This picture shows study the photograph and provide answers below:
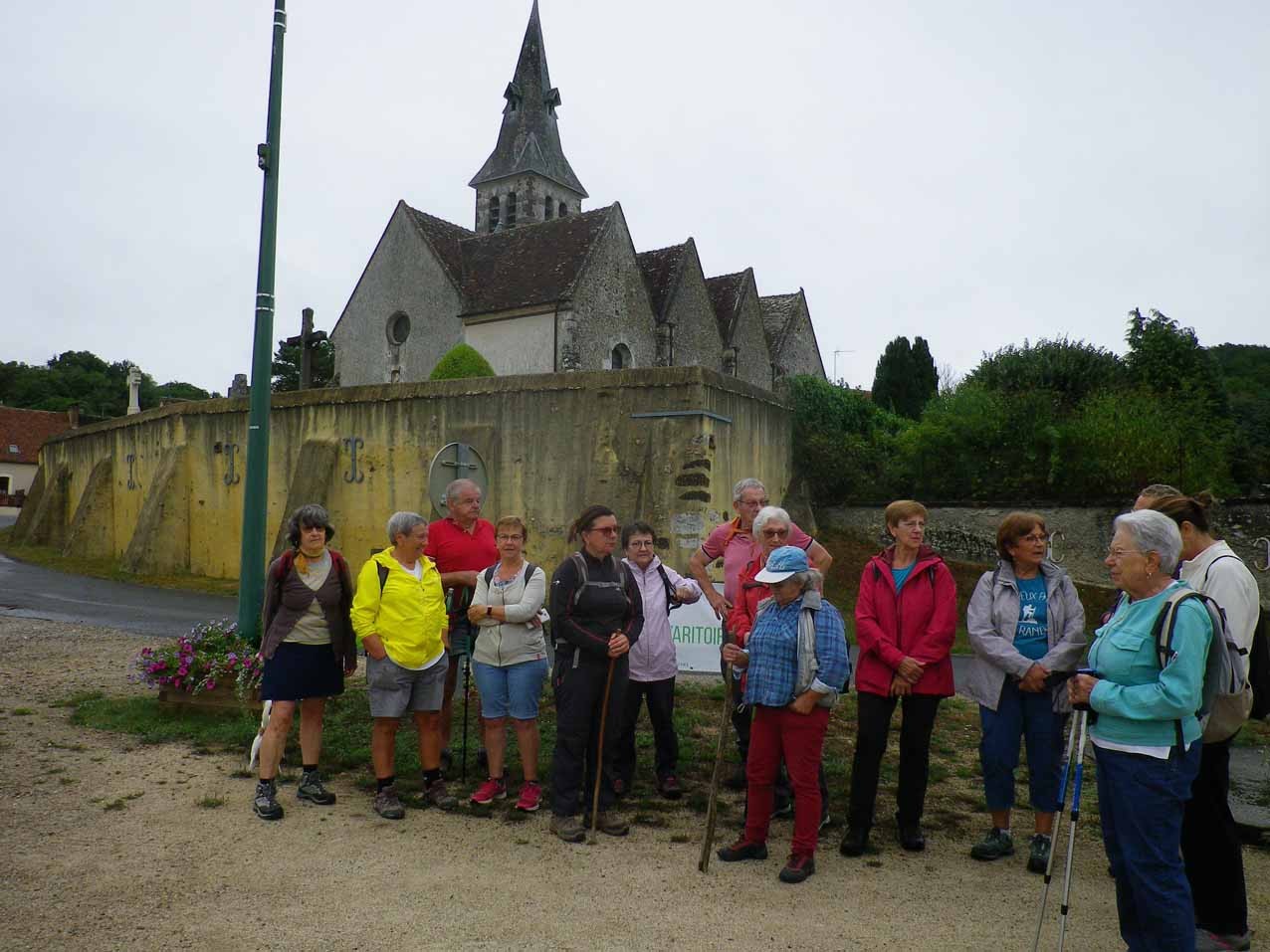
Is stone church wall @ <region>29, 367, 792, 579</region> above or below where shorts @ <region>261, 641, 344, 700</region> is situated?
above

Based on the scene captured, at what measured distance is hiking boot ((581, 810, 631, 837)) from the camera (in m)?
5.05

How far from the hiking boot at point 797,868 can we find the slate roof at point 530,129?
40.5 m

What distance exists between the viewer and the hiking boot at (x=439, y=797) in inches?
213

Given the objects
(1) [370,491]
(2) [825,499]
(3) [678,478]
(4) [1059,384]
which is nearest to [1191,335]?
(4) [1059,384]

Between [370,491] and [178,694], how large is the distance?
900 centimetres

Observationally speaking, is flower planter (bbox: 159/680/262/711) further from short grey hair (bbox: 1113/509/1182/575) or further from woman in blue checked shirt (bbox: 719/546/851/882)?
short grey hair (bbox: 1113/509/1182/575)

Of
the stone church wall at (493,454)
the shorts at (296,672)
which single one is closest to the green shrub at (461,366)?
the stone church wall at (493,454)

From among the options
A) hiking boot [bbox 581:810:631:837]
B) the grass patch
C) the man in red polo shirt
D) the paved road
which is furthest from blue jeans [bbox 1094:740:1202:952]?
the grass patch

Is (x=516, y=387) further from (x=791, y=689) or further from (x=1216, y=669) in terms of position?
(x=1216, y=669)

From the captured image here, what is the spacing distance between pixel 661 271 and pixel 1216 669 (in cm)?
2656

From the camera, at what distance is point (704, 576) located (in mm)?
6473

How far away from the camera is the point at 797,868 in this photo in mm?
4449

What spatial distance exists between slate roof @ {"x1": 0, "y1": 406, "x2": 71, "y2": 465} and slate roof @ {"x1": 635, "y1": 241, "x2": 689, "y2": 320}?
43.3 metres

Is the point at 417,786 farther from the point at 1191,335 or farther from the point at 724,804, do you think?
the point at 1191,335
